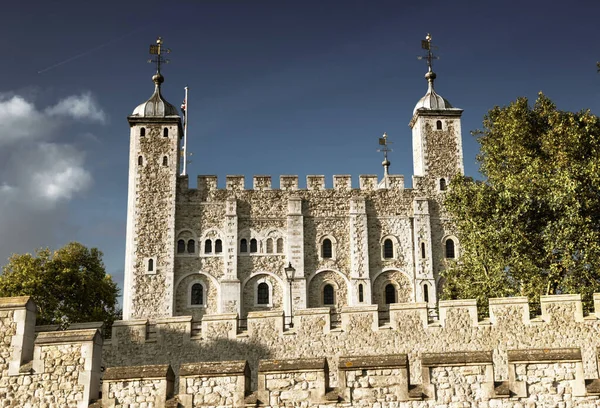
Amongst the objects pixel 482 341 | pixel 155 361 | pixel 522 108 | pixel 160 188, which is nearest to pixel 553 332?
pixel 482 341

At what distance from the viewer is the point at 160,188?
125ft

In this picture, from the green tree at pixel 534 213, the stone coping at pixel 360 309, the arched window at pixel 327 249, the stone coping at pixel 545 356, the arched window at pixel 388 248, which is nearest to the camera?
the stone coping at pixel 545 356

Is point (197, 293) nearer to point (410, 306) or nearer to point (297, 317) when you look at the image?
point (297, 317)

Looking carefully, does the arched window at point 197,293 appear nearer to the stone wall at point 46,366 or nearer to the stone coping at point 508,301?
the stone coping at point 508,301

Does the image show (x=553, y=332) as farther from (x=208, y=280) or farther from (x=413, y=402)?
(x=208, y=280)

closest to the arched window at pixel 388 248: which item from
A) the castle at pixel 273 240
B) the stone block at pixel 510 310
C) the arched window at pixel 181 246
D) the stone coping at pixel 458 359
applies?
the castle at pixel 273 240

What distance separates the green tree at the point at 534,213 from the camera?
2480 cm

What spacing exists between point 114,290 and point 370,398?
3039 cm

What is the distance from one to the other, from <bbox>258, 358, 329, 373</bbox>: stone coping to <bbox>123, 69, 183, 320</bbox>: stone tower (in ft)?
87.6

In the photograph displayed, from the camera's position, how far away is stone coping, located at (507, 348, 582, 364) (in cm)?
1001

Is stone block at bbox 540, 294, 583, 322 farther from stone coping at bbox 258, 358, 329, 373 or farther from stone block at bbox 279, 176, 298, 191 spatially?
stone block at bbox 279, 176, 298, 191

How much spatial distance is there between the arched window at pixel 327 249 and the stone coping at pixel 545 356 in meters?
27.9

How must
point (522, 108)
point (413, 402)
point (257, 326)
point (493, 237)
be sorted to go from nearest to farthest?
point (413, 402) → point (257, 326) → point (493, 237) → point (522, 108)

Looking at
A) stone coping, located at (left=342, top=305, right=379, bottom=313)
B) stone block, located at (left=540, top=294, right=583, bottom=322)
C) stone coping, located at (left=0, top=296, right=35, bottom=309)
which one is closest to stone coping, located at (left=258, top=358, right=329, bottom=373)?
stone coping, located at (left=0, top=296, right=35, bottom=309)
